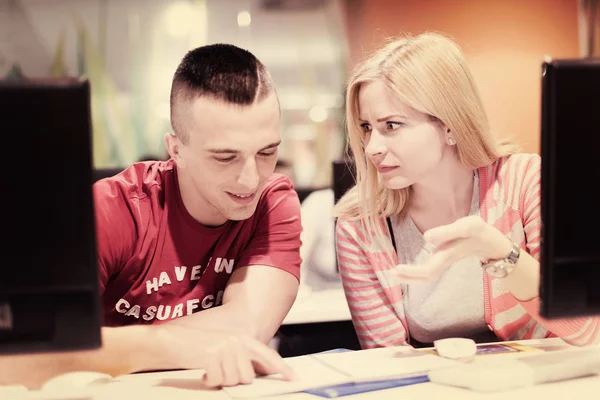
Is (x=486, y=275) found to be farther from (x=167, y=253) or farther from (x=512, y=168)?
(x=167, y=253)

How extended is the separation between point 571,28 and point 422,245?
401 cm

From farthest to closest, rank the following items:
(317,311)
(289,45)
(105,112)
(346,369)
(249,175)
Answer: (289,45)
(105,112)
(317,311)
(249,175)
(346,369)

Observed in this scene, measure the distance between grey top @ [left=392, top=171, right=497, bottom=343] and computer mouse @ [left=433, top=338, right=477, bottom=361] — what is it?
0.30 m

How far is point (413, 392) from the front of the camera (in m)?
1.08

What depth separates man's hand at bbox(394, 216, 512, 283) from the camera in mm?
1162

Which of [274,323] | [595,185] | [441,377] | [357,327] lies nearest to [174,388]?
[274,323]

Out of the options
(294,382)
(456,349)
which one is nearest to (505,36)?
(456,349)

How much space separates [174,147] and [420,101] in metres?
0.62

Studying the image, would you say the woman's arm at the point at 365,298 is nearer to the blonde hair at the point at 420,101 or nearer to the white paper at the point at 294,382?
the blonde hair at the point at 420,101

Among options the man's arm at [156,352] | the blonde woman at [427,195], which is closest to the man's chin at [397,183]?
the blonde woman at [427,195]

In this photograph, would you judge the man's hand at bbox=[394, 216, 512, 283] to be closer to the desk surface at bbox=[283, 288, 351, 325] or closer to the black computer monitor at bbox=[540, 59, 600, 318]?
the black computer monitor at bbox=[540, 59, 600, 318]

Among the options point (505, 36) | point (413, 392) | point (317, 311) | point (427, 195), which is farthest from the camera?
point (505, 36)

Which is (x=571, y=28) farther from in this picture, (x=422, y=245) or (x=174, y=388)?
(x=174, y=388)

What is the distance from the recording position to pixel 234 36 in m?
5.43
